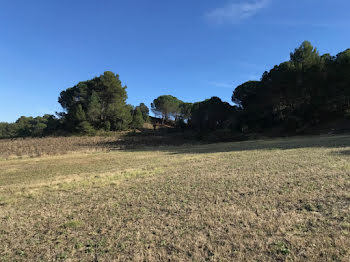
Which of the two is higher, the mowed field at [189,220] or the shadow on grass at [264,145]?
the shadow on grass at [264,145]

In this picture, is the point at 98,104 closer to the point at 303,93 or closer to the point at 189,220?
the point at 303,93

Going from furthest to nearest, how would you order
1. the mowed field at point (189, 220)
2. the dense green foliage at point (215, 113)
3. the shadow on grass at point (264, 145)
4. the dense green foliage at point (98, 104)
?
1. the dense green foliage at point (215, 113)
2. the dense green foliage at point (98, 104)
3. the shadow on grass at point (264, 145)
4. the mowed field at point (189, 220)

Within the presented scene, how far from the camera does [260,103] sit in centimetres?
4141

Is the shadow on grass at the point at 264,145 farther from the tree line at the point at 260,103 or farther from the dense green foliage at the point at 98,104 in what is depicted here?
the dense green foliage at the point at 98,104

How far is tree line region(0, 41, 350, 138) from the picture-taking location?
29.3 meters

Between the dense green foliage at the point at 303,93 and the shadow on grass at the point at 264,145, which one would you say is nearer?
the shadow on grass at the point at 264,145

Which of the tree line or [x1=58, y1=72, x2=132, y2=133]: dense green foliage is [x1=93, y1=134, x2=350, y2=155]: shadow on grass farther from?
[x1=58, y1=72, x2=132, y2=133]: dense green foliage

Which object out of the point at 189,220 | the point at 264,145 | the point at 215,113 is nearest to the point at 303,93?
the point at 215,113

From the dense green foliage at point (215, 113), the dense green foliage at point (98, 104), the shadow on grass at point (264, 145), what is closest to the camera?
the shadow on grass at point (264, 145)

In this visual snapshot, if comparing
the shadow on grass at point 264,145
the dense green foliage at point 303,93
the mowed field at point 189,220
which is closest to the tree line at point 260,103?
the dense green foliage at point 303,93

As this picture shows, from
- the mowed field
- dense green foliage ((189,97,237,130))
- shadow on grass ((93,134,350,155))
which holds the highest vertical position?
dense green foliage ((189,97,237,130))

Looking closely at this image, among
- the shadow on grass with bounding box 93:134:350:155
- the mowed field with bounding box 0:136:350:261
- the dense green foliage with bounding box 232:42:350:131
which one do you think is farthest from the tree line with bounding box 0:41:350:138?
the mowed field with bounding box 0:136:350:261

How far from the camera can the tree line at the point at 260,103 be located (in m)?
29.3

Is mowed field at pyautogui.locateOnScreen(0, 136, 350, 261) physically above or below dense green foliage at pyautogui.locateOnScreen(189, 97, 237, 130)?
below
